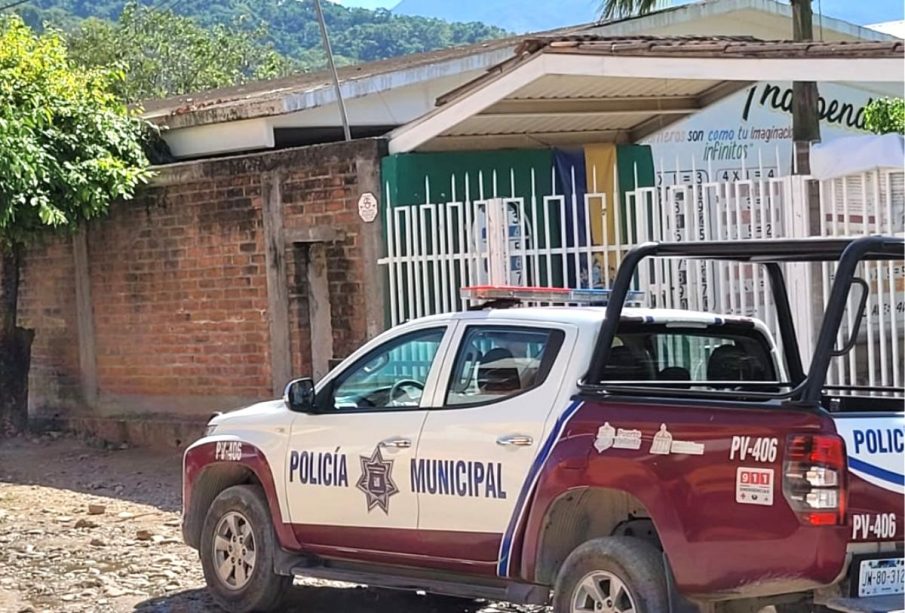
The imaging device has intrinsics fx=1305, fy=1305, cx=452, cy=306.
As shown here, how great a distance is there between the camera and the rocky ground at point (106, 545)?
752 centimetres

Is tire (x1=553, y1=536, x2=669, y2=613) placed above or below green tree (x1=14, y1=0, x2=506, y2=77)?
below

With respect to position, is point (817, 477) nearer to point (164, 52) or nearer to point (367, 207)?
point (367, 207)

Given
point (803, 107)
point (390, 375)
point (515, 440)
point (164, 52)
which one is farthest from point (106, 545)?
point (164, 52)

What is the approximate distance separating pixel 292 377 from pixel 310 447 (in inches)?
223

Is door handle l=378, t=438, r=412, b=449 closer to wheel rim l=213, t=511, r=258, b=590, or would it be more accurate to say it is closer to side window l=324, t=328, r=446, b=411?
side window l=324, t=328, r=446, b=411

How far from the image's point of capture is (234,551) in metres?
7.21

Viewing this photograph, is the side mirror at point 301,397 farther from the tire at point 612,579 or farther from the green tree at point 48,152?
the green tree at point 48,152

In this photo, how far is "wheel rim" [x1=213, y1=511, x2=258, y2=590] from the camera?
7.12 meters

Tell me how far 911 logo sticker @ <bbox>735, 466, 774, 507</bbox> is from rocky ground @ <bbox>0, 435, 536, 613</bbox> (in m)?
2.61

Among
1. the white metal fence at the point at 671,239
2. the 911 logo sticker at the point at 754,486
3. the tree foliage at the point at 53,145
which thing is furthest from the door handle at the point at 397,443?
the tree foliage at the point at 53,145

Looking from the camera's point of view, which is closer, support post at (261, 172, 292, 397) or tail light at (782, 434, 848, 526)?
tail light at (782, 434, 848, 526)

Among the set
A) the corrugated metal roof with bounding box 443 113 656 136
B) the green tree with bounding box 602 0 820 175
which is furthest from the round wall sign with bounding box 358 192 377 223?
the green tree with bounding box 602 0 820 175

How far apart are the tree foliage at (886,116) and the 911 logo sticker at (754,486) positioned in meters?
12.9

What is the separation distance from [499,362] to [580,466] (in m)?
0.88
